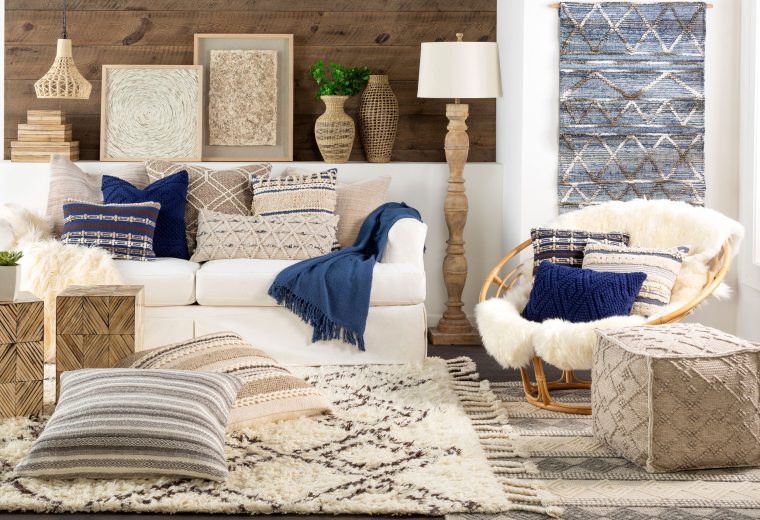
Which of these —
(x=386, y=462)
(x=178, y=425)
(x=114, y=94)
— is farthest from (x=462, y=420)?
(x=114, y=94)

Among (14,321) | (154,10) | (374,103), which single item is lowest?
(14,321)

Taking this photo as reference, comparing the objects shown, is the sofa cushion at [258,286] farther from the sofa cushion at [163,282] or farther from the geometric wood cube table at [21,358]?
the geometric wood cube table at [21,358]

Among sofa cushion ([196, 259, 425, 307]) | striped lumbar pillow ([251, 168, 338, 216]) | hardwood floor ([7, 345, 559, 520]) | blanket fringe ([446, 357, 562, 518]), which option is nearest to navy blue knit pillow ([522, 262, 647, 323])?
blanket fringe ([446, 357, 562, 518])

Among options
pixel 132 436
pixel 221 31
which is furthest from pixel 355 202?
pixel 132 436

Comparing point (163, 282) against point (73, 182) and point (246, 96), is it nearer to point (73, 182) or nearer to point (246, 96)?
point (73, 182)

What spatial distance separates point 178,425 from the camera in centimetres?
302

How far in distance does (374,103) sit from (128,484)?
3081 mm

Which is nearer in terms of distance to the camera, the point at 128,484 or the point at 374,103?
the point at 128,484

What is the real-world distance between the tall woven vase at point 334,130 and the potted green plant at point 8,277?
2.08 m

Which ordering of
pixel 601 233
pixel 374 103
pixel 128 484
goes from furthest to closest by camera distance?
pixel 374 103, pixel 601 233, pixel 128 484

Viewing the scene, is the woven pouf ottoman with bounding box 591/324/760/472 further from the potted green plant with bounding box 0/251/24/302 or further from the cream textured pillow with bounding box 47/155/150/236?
the cream textured pillow with bounding box 47/155/150/236

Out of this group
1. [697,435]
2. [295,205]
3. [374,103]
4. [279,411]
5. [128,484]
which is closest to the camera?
[128,484]

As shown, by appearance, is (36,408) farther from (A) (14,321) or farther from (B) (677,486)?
(B) (677,486)

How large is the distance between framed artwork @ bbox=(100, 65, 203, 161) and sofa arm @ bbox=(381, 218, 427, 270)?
1.37 meters
